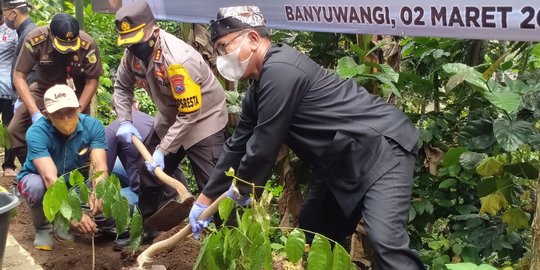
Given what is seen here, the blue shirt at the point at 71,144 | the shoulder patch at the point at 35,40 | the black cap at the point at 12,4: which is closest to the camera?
the blue shirt at the point at 71,144

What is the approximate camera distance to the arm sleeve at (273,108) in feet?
9.14

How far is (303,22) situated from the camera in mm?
3828

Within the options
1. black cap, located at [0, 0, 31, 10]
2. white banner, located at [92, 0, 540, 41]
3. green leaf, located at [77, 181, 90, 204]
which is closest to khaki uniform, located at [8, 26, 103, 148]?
black cap, located at [0, 0, 31, 10]

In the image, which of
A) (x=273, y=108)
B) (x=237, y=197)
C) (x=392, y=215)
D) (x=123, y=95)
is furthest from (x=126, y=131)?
(x=392, y=215)

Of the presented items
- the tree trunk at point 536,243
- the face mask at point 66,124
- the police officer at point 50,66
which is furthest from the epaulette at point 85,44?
the tree trunk at point 536,243

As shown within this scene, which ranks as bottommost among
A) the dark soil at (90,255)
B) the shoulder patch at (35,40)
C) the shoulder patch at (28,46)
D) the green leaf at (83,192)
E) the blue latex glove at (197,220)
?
the dark soil at (90,255)

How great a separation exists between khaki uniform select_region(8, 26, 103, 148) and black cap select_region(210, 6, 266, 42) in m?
Result: 2.46

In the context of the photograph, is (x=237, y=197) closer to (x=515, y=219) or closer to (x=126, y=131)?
(x=515, y=219)

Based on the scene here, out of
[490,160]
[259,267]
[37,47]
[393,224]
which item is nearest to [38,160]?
[37,47]

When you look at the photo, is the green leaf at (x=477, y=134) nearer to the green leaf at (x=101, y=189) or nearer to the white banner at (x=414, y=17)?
the white banner at (x=414, y=17)

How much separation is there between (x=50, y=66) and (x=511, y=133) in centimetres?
361

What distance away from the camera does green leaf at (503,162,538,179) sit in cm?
306

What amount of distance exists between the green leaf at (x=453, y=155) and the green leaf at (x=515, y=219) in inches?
15.7

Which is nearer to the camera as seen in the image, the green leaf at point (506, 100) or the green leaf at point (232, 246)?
the green leaf at point (232, 246)
